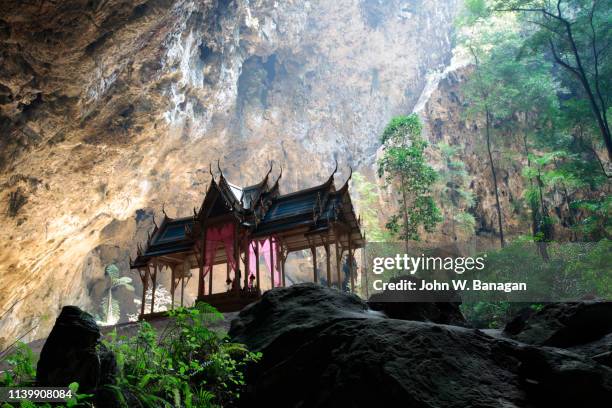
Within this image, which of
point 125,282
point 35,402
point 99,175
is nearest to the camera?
point 35,402

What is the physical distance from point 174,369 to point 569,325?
5.08 meters

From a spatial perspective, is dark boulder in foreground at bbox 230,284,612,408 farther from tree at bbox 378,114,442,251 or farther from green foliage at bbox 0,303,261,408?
tree at bbox 378,114,442,251

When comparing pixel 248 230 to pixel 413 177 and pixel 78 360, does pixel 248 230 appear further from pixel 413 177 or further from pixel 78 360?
pixel 78 360

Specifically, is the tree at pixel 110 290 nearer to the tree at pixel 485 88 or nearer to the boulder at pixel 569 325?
the tree at pixel 485 88

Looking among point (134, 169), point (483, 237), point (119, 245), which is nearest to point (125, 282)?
point (119, 245)

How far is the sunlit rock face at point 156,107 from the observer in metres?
15.7

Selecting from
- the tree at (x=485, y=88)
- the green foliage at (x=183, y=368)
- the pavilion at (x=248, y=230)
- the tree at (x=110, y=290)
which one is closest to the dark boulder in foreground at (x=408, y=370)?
the green foliage at (x=183, y=368)

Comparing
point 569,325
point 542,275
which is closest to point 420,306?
point 569,325

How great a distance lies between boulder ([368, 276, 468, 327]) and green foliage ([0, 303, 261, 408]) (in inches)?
123

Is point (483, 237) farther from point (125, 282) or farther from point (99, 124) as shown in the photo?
point (125, 282)

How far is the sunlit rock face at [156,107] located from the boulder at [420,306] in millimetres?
5325

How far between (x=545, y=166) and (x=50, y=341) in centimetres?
2907

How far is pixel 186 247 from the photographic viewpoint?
17.2 metres

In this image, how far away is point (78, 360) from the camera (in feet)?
12.7
